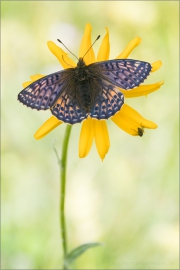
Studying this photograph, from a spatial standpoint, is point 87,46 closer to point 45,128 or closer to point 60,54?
point 60,54

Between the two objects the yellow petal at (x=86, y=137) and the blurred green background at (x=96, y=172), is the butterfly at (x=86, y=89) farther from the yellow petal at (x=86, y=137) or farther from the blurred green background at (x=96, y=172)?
the blurred green background at (x=96, y=172)

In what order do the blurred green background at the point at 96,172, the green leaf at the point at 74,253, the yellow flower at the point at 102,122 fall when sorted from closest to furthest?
the yellow flower at the point at 102,122
the green leaf at the point at 74,253
the blurred green background at the point at 96,172

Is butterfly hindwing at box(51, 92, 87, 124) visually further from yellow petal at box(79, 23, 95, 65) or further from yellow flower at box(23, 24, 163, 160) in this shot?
yellow petal at box(79, 23, 95, 65)

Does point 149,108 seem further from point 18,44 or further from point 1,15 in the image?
point 1,15

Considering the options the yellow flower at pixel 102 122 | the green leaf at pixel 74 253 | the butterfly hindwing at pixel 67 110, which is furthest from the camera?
the green leaf at pixel 74 253

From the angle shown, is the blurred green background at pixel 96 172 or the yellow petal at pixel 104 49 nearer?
the yellow petal at pixel 104 49

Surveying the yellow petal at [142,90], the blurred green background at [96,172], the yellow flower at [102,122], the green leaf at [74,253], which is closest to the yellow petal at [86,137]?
the yellow flower at [102,122]

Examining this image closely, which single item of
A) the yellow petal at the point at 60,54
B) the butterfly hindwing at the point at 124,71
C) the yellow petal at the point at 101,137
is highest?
the yellow petal at the point at 60,54

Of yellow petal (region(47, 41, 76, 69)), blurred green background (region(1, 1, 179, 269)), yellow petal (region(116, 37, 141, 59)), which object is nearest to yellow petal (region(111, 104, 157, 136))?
yellow petal (region(116, 37, 141, 59))
